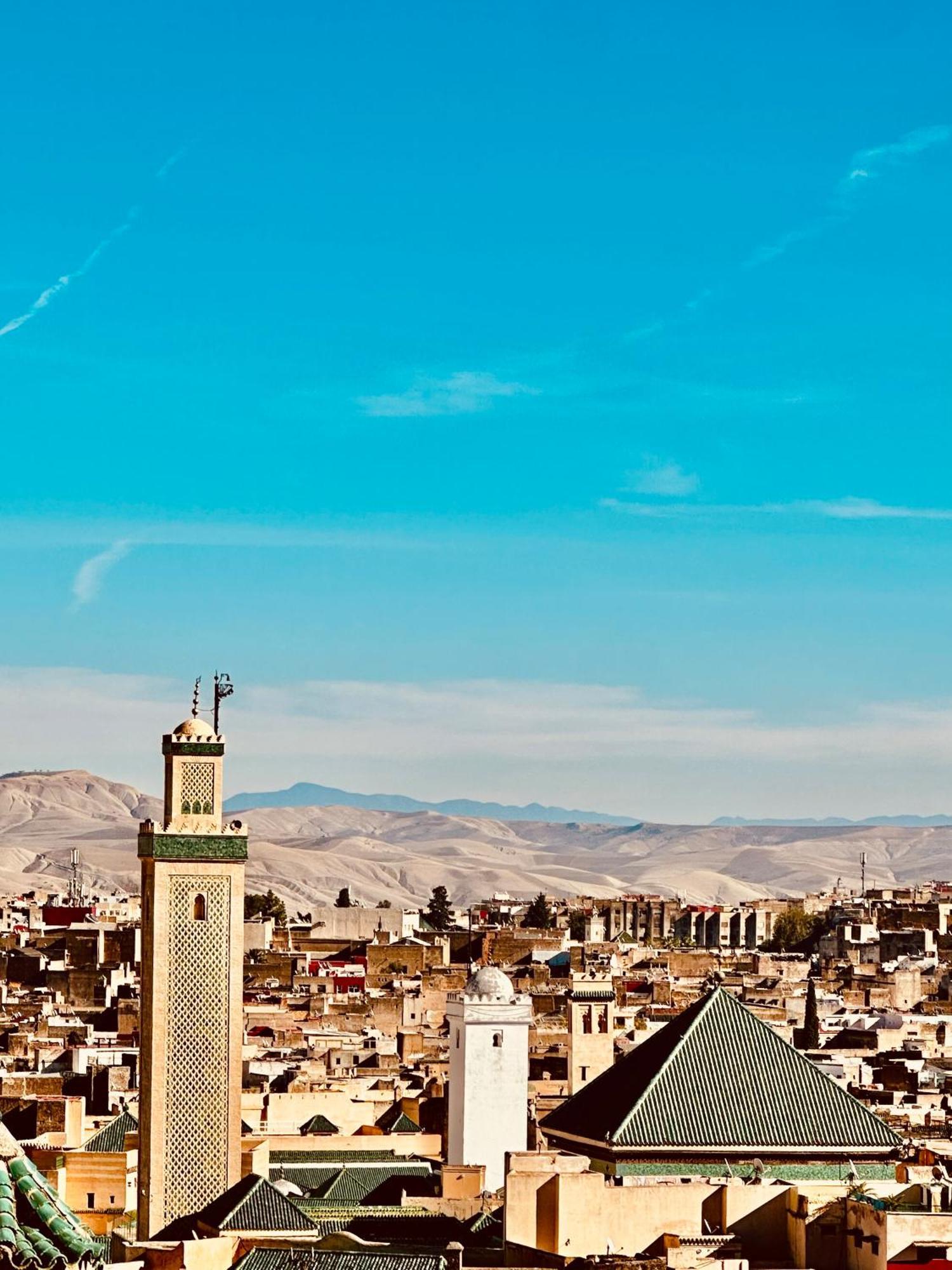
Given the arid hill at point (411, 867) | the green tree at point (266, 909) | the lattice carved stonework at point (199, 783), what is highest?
the arid hill at point (411, 867)

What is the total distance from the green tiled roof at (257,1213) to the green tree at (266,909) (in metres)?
43.5

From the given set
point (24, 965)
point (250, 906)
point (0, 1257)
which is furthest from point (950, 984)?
point (0, 1257)

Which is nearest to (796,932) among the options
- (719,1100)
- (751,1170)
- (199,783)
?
(199,783)

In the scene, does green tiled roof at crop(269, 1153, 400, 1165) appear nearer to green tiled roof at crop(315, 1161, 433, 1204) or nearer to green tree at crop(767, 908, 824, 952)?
green tiled roof at crop(315, 1161, 433, 1204)

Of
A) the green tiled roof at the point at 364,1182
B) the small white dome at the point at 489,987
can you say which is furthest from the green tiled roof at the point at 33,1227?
the small white dome at the point at 489,987

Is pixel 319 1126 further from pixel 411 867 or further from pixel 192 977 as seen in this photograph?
pixel 411 867

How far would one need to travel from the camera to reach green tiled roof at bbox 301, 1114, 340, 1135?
100ft

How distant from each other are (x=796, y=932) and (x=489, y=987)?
154 feet

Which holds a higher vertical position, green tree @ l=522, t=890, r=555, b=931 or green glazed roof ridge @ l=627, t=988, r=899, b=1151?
green tree @ l=522, t=890, r=555, b=931

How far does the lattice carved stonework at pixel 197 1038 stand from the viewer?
2505 centimetres

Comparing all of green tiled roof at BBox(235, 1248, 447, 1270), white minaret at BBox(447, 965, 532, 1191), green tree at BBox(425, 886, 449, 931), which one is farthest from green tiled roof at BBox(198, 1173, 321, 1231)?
green tree at BBox(425, 886, 449, 931)

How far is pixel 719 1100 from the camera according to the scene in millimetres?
22000

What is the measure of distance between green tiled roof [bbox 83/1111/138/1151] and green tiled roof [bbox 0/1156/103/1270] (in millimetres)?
22021

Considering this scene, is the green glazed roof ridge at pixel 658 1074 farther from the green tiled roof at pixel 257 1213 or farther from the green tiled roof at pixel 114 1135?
the green tiled roof at pixel 114 1135
